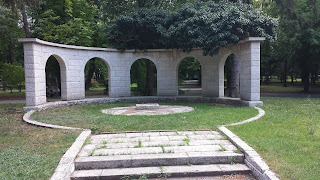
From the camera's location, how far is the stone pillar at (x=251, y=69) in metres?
11.4

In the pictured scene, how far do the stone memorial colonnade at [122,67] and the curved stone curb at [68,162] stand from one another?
6.41 metres

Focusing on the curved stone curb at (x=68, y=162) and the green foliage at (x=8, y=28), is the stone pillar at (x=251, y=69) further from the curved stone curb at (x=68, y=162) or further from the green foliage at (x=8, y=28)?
the green foliage at (x=8, y=28)

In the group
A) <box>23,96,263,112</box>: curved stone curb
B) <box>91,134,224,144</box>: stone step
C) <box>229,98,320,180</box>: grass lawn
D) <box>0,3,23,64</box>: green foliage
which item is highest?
<box>0,3,23,64</box>: green foliage

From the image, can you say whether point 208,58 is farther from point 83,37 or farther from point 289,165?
point 289,165

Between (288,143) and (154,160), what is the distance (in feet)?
9.65

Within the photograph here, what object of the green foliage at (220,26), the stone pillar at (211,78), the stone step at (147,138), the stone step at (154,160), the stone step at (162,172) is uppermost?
the green foliage at (220,26)

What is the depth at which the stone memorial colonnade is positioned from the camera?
1093cm

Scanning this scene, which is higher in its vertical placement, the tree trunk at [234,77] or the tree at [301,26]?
the tree at [301,26]

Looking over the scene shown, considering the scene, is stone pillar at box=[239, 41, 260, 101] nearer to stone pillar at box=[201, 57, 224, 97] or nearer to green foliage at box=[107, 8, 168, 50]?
stone pillar at box=[201, 57, 224, 97]

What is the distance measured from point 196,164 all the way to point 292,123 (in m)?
4.02

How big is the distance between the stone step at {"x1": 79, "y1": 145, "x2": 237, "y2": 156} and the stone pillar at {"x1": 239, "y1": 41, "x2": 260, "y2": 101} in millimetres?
6655

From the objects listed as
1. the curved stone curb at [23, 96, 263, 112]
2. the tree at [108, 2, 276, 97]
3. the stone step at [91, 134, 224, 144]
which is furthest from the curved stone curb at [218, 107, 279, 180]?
the tree at [108, 2, 276, 97]

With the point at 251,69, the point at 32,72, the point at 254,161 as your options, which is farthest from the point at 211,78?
the point at 254,161

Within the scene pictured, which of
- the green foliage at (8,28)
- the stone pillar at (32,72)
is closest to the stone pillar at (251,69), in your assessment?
the stone pillar at (32,72)
